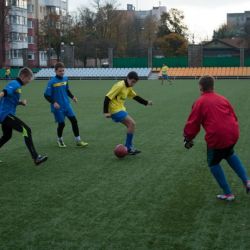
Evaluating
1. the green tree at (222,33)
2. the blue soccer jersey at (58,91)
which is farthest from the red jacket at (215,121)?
the green tree at (222,33)

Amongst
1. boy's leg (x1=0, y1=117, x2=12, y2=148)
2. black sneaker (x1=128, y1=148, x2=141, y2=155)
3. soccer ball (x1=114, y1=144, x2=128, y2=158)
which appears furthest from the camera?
black sneaker (x1=128, y1=148, x2=141, y2=155)

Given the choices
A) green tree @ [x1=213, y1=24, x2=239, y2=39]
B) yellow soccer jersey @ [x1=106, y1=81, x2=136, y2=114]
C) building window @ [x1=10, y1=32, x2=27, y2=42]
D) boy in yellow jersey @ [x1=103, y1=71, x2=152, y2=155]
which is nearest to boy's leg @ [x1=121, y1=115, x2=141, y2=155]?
boy in yellow jersey @ [x1=103, y1=71, x2=152, y2=155]

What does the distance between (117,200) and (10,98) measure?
306cm

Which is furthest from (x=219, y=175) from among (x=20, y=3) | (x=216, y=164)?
(x=20, y=3)

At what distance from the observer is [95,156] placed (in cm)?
934

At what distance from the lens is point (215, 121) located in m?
5.85

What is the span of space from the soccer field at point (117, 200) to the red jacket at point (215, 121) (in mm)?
813

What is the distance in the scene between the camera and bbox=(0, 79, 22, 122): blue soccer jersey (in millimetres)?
8078

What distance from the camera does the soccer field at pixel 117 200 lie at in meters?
4.85

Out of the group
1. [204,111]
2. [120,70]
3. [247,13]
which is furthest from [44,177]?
[247,13]

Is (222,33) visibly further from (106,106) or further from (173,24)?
(106,106)

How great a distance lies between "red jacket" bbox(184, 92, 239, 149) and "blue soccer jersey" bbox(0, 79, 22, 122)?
135 inches

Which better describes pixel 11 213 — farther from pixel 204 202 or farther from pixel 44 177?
pixel 204 202

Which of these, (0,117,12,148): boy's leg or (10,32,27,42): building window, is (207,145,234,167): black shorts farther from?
(10,32,27,42): building window
